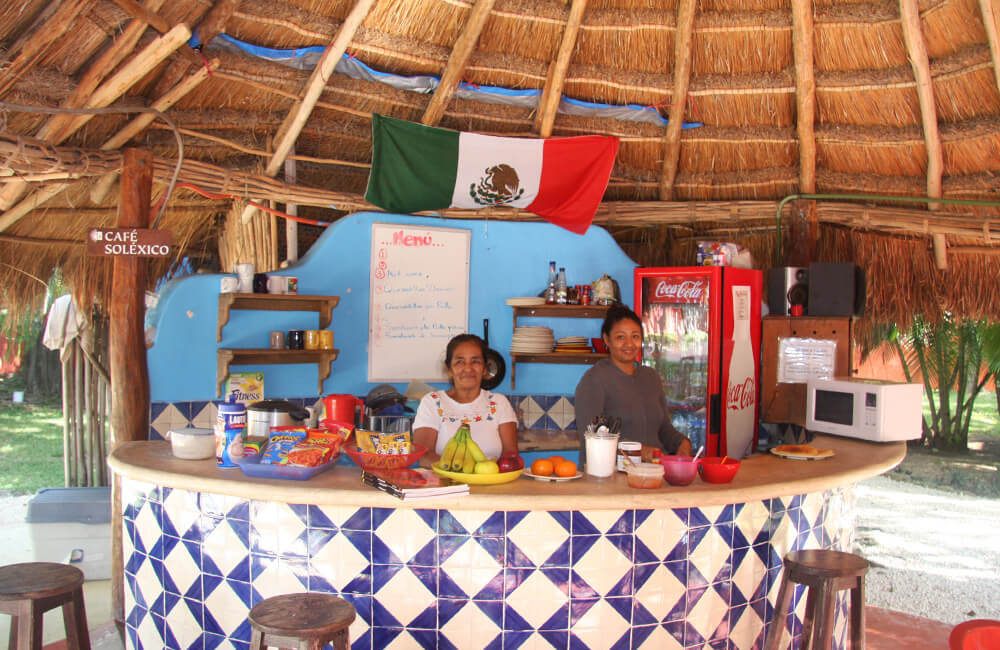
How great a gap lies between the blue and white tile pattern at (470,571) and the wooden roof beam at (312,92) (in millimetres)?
3230

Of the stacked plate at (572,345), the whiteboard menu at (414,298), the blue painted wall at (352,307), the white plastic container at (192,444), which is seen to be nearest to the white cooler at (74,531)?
the blue painted wall at (352,307)

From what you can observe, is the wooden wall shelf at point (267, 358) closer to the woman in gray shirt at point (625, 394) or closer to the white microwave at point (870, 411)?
the woman in gray shirt at point (625, 394)

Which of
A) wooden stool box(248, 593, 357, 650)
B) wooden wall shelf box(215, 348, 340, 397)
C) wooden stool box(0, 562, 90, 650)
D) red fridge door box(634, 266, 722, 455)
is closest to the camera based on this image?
wooden stool box(248, 593, 357, 650)

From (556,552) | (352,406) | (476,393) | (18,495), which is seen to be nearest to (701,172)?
(476,393)

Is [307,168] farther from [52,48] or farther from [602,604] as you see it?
[602,604]

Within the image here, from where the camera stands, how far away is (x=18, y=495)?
920 cm

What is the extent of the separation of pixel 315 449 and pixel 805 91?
4660mm

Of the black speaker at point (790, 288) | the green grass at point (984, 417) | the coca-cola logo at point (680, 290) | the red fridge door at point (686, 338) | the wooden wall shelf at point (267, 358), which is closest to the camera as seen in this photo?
the wooden wall shelf at point (267, 358)

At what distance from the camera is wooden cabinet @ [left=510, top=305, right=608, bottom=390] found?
5.98 metres

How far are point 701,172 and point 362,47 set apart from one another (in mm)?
3034

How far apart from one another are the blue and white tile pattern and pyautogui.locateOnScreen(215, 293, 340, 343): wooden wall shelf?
209 cm

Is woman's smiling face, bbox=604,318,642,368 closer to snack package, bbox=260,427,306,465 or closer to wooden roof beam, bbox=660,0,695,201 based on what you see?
snack package, bbox=260,427,306,465

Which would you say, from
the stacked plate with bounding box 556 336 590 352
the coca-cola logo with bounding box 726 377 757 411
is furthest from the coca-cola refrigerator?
the stacked plate with bounding box 556 336 590 352

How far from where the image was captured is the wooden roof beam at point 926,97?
528 cm
